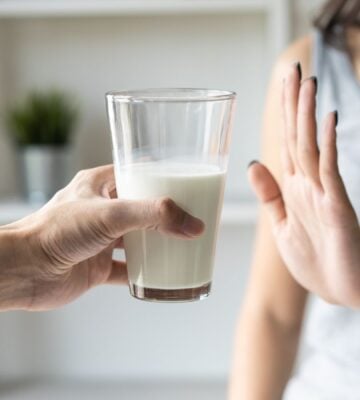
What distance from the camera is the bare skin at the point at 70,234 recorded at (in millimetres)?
553

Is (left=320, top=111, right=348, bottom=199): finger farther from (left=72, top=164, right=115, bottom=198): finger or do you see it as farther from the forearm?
the forearm

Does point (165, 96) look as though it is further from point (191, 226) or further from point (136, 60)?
point (136, 60)

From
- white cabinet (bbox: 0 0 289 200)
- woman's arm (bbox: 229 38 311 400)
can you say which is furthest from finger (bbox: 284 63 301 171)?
white cabinet (bbox: 0 0 289 200)

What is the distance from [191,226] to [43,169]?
1.07m

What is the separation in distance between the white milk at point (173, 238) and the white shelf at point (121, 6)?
3.18 ft

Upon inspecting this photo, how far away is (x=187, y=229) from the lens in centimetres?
58

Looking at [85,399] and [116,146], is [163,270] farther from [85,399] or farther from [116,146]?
[85,399]

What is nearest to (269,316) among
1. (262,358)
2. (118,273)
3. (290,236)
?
(262,358)

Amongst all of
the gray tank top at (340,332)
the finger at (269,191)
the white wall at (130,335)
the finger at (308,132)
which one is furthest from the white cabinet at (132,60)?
the finger at (308,132)

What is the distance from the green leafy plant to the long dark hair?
0.63 metres

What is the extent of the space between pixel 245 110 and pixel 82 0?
41 cm

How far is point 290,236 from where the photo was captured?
82 cm

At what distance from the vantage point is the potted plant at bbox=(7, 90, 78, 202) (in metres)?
1.60

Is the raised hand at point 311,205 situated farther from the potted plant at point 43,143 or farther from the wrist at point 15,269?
the potted plant at point 43,143
